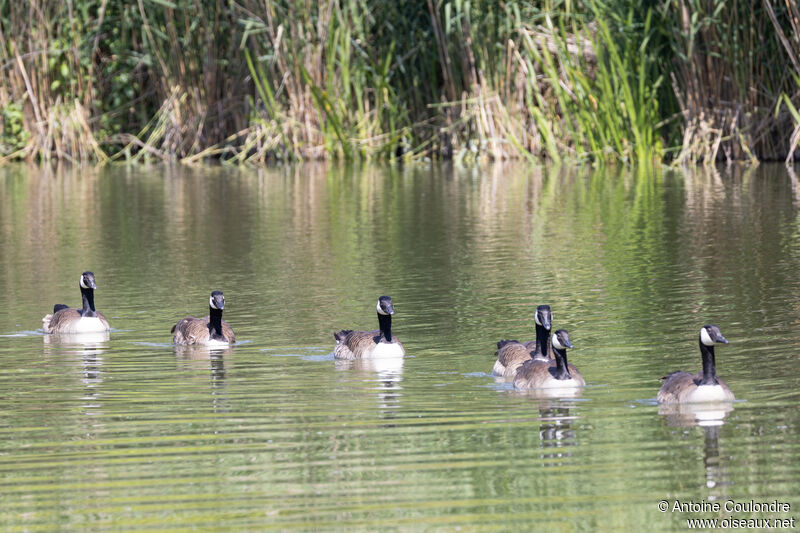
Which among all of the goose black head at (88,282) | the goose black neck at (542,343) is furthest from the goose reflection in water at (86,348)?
the goose black neck at (542,343)

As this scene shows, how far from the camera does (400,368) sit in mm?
10500

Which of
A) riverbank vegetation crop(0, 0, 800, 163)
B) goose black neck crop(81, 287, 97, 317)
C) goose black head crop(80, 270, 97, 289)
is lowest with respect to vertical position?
goose black neck crop(81, 287, 97, 317)

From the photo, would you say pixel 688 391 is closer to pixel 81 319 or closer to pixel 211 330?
pixel 211 330

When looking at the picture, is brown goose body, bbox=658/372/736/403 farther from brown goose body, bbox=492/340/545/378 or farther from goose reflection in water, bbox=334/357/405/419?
goose reflection in water, bbox=334/357/405/419

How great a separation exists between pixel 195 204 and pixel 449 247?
6.86 m

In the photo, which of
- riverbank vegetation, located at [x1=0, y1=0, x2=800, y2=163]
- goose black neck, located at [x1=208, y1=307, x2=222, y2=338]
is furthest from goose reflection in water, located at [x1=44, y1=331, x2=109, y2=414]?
riverbank vegetation, located at [x1=0, y1=0, x2=800, y2=163]

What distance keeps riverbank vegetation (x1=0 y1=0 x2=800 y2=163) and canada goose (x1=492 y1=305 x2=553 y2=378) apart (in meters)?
14.2

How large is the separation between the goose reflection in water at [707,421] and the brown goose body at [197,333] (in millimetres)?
3913

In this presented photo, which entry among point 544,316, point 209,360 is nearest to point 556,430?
point 544,316

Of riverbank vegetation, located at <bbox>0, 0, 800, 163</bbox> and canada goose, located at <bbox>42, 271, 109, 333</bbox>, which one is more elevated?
riverbank vegetation, located at <bbox>0, 0, 800, 163</bbox>

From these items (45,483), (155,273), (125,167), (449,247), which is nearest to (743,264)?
(449,247)

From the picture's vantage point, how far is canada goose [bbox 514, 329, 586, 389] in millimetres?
9391

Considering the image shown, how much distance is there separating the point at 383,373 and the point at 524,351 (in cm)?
98

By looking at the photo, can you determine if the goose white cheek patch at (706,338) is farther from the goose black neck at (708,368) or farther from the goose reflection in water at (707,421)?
the goose reflection in water at (707,421)
